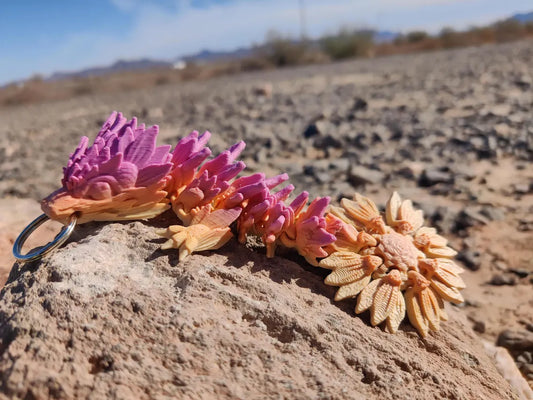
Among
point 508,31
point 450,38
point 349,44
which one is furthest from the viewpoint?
point 349,44

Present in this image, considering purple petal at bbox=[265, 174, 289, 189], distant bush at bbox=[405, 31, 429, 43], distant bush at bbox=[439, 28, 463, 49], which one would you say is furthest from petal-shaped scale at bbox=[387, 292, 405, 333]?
distant bush at bbox=[405, 31, 429, 43]

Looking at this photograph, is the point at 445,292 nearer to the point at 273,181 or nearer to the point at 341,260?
the point at 341,260

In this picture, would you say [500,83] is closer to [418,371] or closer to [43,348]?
[418,371]

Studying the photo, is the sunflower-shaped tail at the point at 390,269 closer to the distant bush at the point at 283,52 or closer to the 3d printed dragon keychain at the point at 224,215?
the 3d printed dragon keychain at the point at 224,215

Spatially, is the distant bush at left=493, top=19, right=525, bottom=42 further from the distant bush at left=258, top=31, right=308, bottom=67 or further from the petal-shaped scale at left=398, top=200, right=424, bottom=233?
the petal-shaped scale at left=398, top=200, right=424, bottom=233

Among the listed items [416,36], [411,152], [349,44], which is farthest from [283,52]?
[411,152]

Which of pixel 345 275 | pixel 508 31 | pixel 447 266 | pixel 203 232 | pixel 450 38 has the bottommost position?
pixel 450 38
